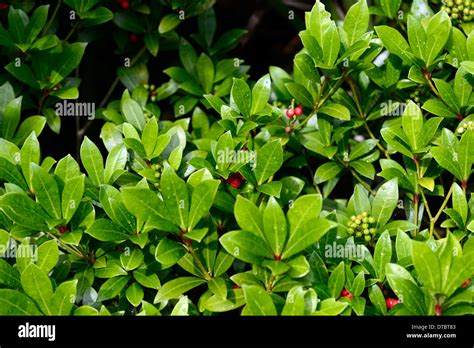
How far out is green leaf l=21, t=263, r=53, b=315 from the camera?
194 centimetres

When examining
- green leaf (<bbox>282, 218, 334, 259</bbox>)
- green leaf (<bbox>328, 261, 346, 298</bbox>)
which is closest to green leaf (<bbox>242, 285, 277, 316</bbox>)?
green leaf (<bbox>282, 218, 334, 259</bbox>)

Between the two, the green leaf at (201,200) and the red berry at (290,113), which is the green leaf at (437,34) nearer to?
the red berry at (290,113)

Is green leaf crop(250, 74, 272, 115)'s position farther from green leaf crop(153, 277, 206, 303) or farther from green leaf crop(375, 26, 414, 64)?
green leaf crop(153, 277, 206, 303)

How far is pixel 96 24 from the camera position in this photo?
8.73 feet

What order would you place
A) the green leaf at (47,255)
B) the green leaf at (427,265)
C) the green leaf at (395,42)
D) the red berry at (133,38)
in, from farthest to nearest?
the red berry at (133,38)
the green leaf at (395,42)
the green leaf at (47,255)
the green leaf at (427,265)

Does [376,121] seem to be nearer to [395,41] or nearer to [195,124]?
[395,41]

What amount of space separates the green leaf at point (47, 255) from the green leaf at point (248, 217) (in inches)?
21.1

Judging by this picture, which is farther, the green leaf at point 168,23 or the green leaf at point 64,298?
the green leaf at point 168,23

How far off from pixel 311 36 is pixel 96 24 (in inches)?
34.4

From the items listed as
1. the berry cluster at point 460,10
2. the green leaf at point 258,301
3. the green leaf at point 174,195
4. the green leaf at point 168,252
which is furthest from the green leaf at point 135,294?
the berry cluster at point 460,10

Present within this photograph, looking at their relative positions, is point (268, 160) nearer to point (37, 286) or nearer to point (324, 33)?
point (324, 33)

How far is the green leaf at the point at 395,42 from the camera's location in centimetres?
233

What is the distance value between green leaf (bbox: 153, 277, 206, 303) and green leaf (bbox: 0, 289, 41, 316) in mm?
353
